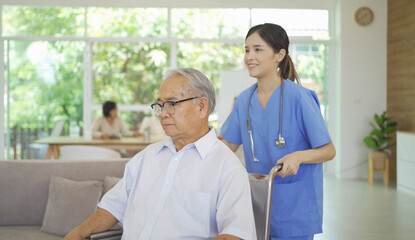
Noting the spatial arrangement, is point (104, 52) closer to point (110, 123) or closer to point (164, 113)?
point (110, 123)

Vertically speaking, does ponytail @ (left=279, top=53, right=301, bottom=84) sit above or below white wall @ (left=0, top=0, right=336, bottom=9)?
below

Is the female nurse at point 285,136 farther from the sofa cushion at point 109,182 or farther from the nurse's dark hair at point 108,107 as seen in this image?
the nurse's dark hair at point 108,107

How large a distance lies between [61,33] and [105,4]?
871 millimetres

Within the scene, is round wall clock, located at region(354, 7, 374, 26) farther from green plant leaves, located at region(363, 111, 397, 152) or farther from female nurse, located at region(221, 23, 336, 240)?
female nurse, located at region(221, 23, 336, 240)

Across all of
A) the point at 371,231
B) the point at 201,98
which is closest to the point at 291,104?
the point at 201,98

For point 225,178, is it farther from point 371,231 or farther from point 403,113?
point 403,113

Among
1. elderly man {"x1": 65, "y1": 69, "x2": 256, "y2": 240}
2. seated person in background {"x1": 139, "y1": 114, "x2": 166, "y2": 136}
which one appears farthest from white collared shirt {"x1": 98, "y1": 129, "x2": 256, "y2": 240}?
seated person in background {"x1": 139, "y1": 114, "x2": 166, "y2": 136}

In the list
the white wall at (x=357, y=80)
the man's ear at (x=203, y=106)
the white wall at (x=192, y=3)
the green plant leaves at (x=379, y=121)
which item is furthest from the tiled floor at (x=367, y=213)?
the white wall at (x=192, y=3)

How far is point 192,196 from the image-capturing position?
1.76 m

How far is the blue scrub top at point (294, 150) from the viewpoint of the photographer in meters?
1.92

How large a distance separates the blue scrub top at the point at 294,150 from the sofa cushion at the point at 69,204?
135cm

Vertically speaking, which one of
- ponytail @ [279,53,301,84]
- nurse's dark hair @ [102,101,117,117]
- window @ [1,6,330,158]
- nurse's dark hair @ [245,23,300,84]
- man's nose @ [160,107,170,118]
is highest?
window @ [1,6,330,158]

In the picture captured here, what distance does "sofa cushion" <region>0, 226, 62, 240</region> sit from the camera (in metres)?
2.86

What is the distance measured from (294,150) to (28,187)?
1.90m
